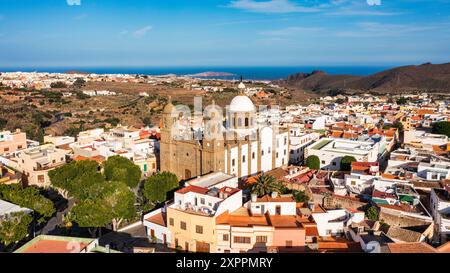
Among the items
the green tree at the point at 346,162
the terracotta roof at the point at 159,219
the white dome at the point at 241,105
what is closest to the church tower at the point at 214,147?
the white dome at the point at 241,105

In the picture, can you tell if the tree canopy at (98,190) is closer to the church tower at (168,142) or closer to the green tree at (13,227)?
the green tree at (13,227)

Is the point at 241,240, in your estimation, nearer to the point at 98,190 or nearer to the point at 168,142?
the point at 98,190

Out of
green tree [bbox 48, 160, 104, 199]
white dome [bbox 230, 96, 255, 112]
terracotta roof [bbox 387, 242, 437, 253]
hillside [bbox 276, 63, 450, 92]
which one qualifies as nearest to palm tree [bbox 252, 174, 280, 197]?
terracotta roof [bbox 387, 242, 437, 253]

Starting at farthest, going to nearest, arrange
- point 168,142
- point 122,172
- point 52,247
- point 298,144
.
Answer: point 298,144, point 168,142, point 122,172, point 52,247

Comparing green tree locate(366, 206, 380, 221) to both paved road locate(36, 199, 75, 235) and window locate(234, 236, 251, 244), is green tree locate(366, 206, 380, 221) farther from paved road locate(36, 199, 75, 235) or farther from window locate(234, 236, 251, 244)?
paved road locate(36, 199, 75, 235)

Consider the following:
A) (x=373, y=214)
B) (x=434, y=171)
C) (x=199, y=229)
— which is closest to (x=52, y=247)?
(x=199, y=229)
